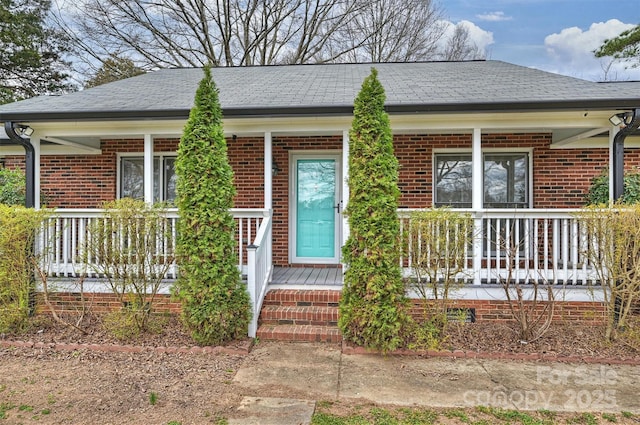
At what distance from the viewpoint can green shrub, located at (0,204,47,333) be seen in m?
4.74

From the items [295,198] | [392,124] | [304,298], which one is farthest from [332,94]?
[304,298]

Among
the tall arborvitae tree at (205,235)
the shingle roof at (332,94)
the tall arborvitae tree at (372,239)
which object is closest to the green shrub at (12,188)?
the shingle roof at (332,94)

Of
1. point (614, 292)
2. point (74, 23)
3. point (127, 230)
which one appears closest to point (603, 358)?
point (614, 292)

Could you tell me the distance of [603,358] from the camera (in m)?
4.23

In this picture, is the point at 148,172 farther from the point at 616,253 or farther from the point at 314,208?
the point at 616,253

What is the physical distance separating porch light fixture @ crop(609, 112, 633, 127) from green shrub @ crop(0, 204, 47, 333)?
25.3 ft

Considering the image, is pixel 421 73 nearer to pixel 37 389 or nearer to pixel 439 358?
pixel 439 358

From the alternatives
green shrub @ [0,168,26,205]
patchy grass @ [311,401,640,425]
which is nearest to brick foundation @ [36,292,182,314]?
green shrub @ [0,168,26,205]

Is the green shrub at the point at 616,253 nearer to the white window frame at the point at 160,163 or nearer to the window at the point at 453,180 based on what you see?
the window at the point at 453,180

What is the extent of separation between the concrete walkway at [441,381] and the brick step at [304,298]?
87 centimetres

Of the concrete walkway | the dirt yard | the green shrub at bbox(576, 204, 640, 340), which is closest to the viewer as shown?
the dirt yard

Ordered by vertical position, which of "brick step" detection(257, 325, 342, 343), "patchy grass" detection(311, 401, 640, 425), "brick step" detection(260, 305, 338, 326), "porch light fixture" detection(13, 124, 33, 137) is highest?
"porch light fixture" detection(13, 124, 33, 137)

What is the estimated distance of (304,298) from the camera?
527 centimetres

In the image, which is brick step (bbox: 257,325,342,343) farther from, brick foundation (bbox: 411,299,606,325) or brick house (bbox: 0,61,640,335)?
brick foundation (bbox: 411,299,606,325)
